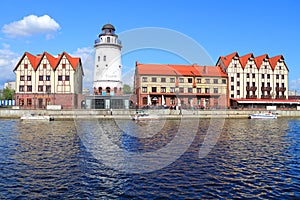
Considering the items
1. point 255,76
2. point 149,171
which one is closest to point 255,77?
point 255,76

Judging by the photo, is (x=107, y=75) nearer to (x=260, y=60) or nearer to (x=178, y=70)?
(x=178, y=70)

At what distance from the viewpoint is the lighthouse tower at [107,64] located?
6419 cm

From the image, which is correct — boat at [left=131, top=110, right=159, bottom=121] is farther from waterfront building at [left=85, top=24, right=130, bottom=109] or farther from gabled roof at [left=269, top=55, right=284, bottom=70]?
gabled roof at [left=269, top=55, right=284, bottom=70]

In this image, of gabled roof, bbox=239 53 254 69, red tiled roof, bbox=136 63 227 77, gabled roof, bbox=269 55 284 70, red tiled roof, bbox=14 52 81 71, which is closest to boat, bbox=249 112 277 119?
red tiled roof, bbox=136 63 227 77

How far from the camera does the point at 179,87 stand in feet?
238

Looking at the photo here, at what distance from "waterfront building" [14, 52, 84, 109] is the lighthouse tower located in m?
7.45

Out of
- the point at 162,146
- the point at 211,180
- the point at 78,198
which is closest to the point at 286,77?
the point at 162,146

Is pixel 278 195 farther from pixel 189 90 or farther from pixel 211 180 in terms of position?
pixel 189 90

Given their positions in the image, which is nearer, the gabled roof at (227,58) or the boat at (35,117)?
the boat at (35,117)

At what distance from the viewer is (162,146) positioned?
23.9 m

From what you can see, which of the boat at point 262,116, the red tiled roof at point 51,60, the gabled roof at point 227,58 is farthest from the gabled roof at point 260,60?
the red tiled roof at point 51,60

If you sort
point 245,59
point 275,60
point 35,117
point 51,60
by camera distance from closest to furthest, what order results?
1. point 35,117
2. point 51,60
3. point 245,59
4. point 275,60

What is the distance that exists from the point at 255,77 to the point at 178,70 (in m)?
23.3

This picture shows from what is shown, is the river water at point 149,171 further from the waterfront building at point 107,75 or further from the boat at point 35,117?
the waterfront building at point 107,75
